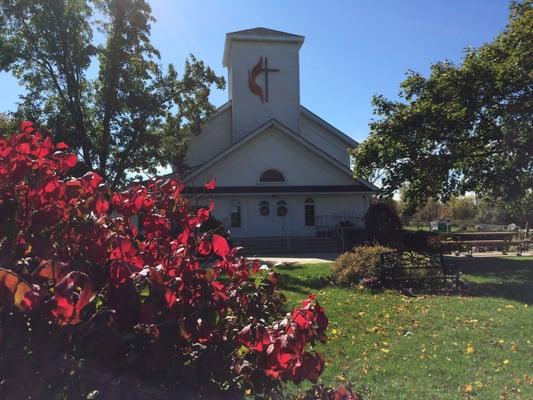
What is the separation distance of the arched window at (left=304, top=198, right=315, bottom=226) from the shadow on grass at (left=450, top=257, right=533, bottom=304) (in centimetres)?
1051

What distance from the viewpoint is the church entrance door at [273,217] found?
2898 cm

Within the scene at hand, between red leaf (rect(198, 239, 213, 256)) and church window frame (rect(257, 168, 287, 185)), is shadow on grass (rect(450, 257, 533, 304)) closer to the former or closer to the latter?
red leaf (rect(198, 239, 213, 256))

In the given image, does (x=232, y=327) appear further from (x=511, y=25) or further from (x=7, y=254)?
(x=511, y=25)

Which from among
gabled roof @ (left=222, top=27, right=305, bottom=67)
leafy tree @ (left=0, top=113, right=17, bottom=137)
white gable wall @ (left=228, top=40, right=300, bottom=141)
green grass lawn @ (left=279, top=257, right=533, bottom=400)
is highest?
gabled roof @ (left=222, top=27, right=305, bottom=67)

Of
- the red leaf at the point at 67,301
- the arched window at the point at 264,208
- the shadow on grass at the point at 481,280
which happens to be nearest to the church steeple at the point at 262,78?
the arched window at the point at 264,208

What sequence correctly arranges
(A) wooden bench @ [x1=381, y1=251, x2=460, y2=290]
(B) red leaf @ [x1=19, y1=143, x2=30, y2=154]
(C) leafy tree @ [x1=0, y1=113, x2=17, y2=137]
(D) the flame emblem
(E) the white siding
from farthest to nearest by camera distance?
(E) the white siding < (D) the flame emblem < (C) leafy tree @ [x1=0, y1=113, x2=17, y2=137] < (A) wooden bench @ [x1=381, y1=251, x2=460, y2=290] < (B) red leaf @ [x1=19, y1=143, x2=30, y2=154]

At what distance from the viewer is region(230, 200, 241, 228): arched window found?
28.7m

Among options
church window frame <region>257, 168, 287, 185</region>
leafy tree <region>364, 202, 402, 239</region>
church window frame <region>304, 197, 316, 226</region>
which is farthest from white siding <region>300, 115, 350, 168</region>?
leafy tree <region>364, 202, 402, 239</region>

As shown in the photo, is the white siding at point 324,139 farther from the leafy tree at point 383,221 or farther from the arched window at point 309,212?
the leafy tree at point 383,221

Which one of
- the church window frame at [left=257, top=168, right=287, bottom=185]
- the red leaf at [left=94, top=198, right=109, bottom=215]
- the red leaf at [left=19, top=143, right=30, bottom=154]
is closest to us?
the red leaf at [left=19, top=143, right=30, bottom=154]

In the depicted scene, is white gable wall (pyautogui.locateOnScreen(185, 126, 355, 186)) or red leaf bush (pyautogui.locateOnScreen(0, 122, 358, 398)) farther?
white gable wall (pyautogui.locateOnScreen(185, 126, 355, 186))

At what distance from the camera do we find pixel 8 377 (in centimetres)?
185

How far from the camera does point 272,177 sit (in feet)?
95.9

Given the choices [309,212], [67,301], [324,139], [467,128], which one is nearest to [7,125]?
[309,212]
